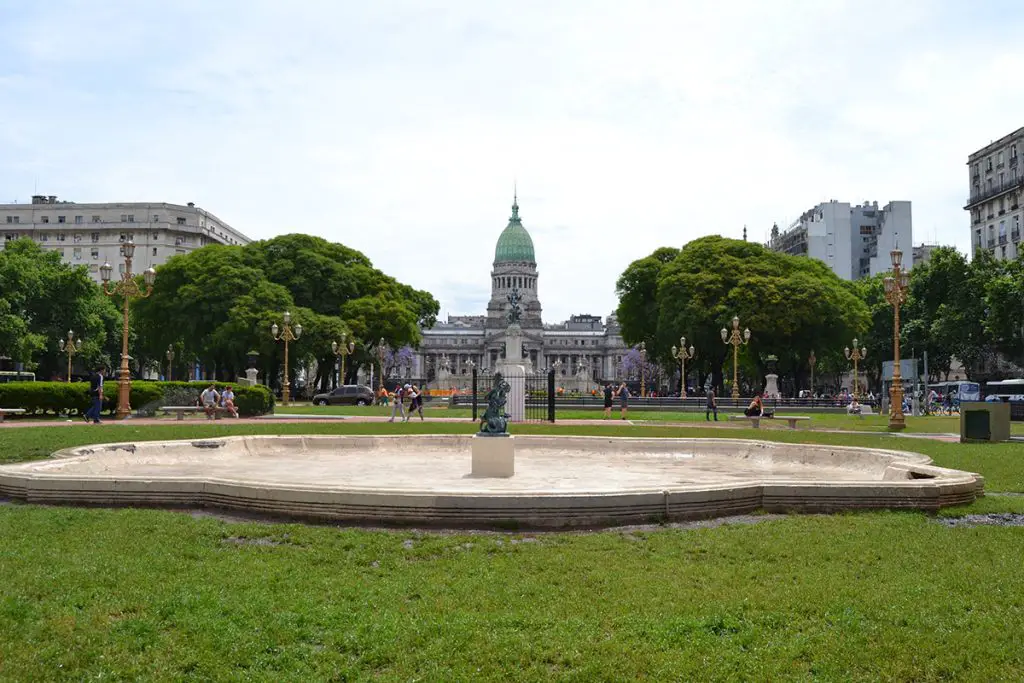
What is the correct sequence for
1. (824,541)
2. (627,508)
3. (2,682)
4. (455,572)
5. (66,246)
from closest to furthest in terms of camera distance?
(2,682) → (455,572) → (824,541) → (627,508) → (66,246)

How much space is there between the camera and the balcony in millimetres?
62094

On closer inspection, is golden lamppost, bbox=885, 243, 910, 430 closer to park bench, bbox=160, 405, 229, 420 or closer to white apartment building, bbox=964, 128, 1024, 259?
park bench, bbox=160, 405, 229, 420

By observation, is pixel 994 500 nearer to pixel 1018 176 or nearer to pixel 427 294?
pixel 1018 176

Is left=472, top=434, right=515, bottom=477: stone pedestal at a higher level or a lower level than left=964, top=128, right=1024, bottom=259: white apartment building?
lower

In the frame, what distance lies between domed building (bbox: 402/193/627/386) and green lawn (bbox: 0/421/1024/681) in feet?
519

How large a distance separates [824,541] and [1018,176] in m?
64.4

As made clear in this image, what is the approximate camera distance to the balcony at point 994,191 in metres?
62.1

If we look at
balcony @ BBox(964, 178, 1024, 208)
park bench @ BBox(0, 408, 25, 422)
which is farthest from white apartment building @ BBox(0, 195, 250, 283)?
balcony @ BBox(964, 178, 1024, 208)

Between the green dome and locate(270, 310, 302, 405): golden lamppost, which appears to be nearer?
locate(270, 310, 302, 405): golden lamppost

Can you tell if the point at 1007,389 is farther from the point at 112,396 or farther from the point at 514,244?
the point at 514,244

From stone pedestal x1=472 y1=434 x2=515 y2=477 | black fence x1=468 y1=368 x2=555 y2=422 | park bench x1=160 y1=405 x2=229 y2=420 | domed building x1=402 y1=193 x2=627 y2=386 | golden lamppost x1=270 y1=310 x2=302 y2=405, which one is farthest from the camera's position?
domed building x1=402 y1=193 x2=627 y2=386

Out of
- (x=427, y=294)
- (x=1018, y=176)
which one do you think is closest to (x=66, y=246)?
(x=427, y=294)

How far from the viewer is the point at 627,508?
29.6 feet

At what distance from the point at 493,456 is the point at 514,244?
6289 inches
